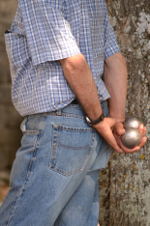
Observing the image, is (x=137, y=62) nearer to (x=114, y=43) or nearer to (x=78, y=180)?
(x=114, y=43)

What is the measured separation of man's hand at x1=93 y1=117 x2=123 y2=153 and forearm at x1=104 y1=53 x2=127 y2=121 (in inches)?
5.1

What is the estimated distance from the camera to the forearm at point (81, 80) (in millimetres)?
2279

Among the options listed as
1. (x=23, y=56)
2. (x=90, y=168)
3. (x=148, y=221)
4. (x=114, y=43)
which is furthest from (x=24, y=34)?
(x=148, y=221)

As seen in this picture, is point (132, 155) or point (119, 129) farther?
point (132, 155)

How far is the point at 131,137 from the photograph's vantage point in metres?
2.45

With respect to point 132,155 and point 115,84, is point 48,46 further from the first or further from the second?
point 132,155

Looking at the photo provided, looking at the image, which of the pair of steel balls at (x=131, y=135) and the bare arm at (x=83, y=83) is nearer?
the bare arm at (x=83, y=83)

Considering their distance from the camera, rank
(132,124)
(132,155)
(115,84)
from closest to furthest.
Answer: (132,124) < (115,84) < (132,155)

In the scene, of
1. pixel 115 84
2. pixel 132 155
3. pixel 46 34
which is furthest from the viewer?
pixel 132 155

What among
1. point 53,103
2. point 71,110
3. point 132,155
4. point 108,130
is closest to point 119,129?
point 108,130

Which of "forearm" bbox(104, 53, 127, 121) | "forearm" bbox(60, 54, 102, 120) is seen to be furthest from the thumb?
"forearm" bbox(60, 54, 102, 120)

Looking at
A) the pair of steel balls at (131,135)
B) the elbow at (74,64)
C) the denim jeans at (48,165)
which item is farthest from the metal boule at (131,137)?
the elbow at (74,64)

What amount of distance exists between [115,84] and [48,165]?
0.64 m

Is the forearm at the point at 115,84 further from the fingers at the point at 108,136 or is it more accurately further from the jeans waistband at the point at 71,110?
the jeans waistband at the point at 71,110
